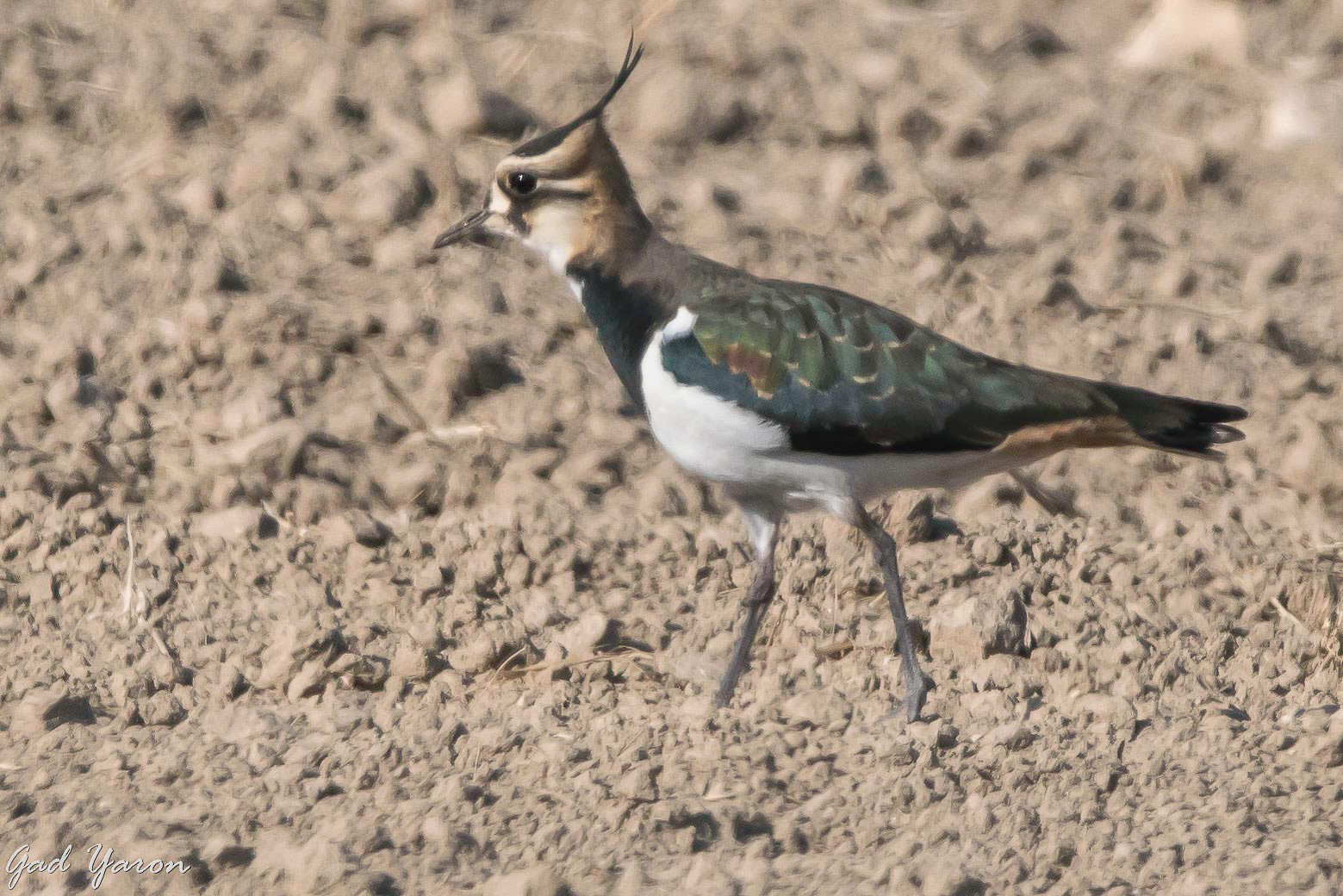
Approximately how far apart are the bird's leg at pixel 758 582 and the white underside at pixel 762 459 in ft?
0.60

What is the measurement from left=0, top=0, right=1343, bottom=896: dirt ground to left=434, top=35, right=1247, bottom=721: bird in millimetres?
546

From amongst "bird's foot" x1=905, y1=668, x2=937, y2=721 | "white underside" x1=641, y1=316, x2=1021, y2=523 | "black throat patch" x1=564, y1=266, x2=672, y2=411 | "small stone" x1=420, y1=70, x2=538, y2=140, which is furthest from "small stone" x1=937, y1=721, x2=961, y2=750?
"small stone" x1=420, y1=70, x2=538, y2=140

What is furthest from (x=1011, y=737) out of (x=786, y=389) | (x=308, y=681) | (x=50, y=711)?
(x=50, y=711)

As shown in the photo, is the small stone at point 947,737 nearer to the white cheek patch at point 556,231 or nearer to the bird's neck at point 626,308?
the bird's neck at point 626,308

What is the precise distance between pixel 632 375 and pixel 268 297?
239 cm

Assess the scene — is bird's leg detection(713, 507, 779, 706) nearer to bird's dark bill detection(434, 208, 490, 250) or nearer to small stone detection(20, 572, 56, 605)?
bird's dark bill detection(434, 208, 490, 250)

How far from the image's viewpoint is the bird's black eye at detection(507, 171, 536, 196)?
236 inches

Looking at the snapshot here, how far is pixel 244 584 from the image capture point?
6383 mm

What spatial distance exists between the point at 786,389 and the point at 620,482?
1.64 metres

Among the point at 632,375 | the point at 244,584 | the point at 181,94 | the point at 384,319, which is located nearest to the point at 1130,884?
the point at 632,375

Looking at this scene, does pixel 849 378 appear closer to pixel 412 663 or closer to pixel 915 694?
pixel 915 694

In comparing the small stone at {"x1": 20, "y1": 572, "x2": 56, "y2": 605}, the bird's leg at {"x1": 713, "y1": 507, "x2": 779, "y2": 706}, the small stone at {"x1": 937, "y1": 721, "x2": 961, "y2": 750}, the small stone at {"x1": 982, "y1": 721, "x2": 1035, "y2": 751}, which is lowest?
the small stone at {"x1": 20, "y1": 572, "x2": 56, "y2": 605}

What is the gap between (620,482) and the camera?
7.13 meters

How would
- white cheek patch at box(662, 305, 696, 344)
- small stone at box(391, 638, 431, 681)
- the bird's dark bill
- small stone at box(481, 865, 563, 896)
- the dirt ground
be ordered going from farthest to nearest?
the bird's dark bill < small stone at box(391, 638, 431, 681) < white cheek patch at box(662, 305, 696, 344) < the dirt ground < small stone at box(481, 865, 563, 896)
